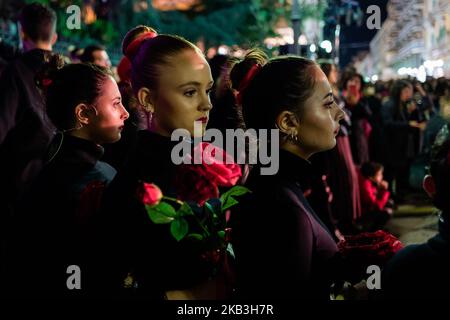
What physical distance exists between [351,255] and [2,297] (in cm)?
157

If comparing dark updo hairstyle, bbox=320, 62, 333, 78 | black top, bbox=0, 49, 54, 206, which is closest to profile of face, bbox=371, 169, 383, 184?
dark updo hairstyle, bbox=320, 62, 333, 78

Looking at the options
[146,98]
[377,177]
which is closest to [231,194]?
[146,98]

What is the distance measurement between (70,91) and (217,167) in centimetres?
108

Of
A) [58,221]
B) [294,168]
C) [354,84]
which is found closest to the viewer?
[294,168]

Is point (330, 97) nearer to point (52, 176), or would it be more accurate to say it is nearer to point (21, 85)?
point (52, 176)

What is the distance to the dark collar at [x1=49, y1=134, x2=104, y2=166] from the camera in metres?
2.78

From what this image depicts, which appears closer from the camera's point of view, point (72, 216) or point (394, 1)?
point (72, 216)

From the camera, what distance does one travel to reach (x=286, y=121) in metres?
2.33

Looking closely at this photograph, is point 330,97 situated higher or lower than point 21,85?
lower

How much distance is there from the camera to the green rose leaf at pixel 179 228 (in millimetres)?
2020

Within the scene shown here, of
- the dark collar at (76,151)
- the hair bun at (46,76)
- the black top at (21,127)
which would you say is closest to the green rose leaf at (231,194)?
the dark collar at (76,151)

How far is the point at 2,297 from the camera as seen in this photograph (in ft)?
9.25

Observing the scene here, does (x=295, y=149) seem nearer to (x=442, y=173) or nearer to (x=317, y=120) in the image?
(x=317, y=120)

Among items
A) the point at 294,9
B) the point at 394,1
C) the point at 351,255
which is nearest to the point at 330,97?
the point at 351,255
